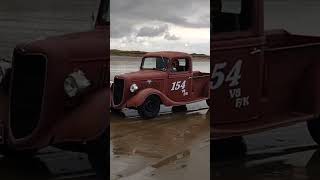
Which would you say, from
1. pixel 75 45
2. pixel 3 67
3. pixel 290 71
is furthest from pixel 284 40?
pixel 3 67

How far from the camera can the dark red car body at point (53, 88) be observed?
9.77ft

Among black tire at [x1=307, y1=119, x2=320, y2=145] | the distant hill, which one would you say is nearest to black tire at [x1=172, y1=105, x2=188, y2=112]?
the distant hill

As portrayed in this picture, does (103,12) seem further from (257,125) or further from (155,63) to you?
(257,125)

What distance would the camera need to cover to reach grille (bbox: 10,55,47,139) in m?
2.98

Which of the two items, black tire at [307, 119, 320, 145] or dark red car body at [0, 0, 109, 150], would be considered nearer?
dark red car body at [0, 0, 109, 150]

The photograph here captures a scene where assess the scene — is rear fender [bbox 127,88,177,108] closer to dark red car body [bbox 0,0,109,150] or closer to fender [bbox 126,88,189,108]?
fender [bbox 126,88,189,108]

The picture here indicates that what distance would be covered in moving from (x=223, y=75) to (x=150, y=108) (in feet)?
1.77

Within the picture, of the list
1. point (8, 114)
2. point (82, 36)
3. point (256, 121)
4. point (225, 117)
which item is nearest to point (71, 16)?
point (82, 36)

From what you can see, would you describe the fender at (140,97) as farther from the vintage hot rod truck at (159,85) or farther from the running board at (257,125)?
the running board at (257,125)

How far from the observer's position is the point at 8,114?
2.97 m

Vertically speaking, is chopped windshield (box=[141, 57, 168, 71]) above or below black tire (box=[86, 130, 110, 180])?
above

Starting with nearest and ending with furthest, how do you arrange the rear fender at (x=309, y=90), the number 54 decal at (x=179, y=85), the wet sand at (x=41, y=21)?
the wet sand at (x=41, y=21)
the number 54 decal at (x=179, y=85)
the rear fender at (x=309, y=90)

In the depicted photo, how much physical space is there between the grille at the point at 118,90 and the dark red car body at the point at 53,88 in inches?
2.1

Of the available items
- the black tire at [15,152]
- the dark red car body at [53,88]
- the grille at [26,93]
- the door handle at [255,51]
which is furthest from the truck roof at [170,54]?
the black tire at [15,152]
